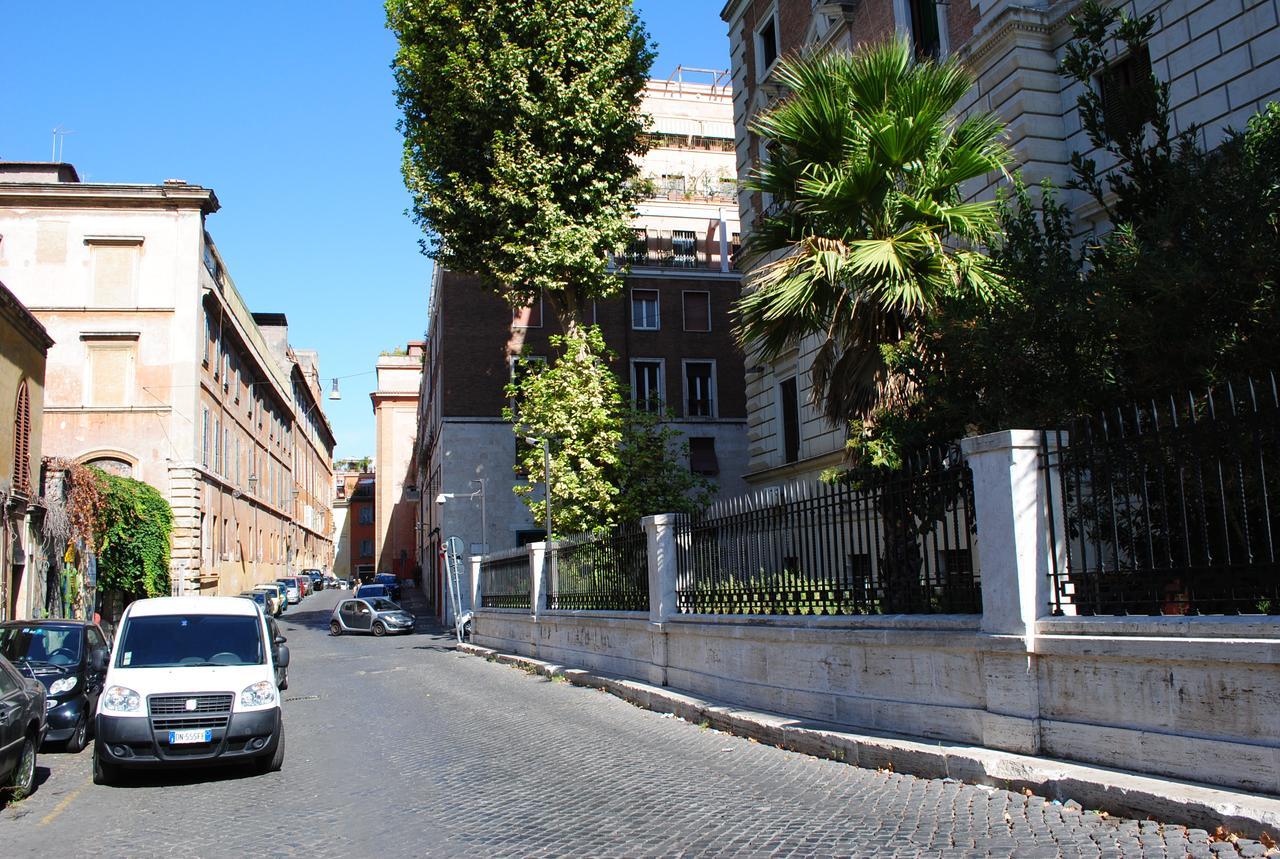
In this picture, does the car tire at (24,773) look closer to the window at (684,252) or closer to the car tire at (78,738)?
the car tire at (78,738)

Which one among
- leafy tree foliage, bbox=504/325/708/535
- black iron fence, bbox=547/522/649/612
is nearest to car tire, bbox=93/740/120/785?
black iron fence, bbox=547/522/649/612

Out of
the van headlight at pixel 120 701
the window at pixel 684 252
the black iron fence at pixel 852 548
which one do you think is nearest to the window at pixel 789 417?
the black iron fence at pixel 852 548

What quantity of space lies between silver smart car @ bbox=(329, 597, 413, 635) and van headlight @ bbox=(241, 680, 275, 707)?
83.6ft

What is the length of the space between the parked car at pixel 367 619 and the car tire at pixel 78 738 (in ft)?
74.9

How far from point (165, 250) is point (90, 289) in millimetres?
2815

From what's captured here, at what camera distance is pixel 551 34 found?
24.4 m

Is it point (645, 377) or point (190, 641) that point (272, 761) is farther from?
point (645, 377)

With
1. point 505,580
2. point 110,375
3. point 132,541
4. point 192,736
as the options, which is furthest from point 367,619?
point 192,736

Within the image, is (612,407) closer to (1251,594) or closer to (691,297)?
(691,297)

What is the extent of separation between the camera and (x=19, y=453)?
20.9 meters

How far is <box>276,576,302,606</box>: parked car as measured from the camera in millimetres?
52241

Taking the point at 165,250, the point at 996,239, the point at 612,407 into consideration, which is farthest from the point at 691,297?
the point at 996,239

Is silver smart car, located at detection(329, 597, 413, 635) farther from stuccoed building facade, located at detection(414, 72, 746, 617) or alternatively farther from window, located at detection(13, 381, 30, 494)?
window, located at detection(13, 381, 30, 494)

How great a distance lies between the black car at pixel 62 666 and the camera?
455 inches
